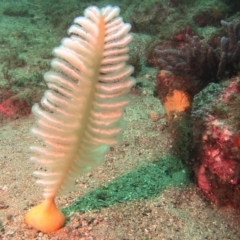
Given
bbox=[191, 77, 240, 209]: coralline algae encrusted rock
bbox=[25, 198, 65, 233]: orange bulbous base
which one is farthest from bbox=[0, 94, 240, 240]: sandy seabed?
bbox=[191, 77, 240, 209]: coralline algae encrusted rock

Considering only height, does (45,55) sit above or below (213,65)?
below

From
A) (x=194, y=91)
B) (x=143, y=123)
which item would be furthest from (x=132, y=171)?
(x=194, y=91)

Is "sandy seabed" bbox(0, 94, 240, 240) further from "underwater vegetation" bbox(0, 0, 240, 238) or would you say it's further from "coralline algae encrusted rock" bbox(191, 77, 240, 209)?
"coralline algae encrusted rock" bbox(191, 77, 240, 209)

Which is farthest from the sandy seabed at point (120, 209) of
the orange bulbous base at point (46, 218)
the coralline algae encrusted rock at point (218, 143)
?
the coralline algae encrusted rock at point (218, 143)

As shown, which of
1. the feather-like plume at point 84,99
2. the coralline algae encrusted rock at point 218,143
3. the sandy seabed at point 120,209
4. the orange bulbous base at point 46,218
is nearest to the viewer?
the feather-like plume at point 84,99

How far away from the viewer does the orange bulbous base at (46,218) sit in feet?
8.19

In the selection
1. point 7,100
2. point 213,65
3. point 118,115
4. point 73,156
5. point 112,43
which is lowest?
point 7,100

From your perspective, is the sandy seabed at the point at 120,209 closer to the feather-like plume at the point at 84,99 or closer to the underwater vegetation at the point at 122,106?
the underwater vegetation at the point at 122,106

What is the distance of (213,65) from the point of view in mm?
4348

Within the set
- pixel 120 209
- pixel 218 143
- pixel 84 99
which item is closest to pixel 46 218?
pixel 120 209

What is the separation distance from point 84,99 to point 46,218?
1.03m

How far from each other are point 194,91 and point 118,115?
2.41 m

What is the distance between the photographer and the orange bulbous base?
2.50m

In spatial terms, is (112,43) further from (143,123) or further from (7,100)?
(7,100)
